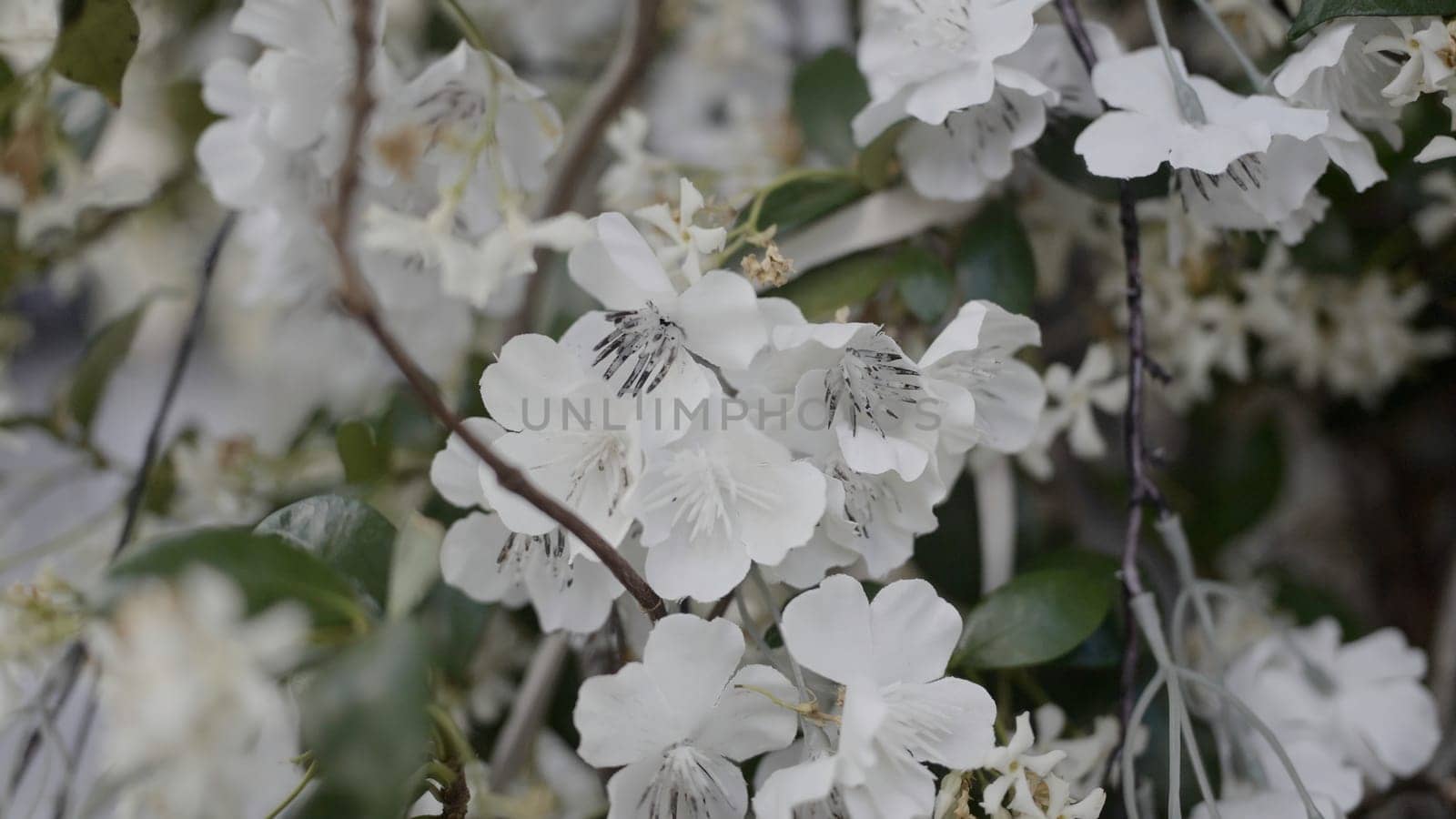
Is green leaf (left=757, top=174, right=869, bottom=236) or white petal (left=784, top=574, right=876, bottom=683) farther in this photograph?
green leaf (left=757, top=174, right=869, bottom=236)

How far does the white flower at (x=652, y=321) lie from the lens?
17.6 inches

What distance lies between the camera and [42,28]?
67 centimetres

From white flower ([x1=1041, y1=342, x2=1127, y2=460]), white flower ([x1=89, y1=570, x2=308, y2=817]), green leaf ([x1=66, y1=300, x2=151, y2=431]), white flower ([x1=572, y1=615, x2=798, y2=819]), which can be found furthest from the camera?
green leaf ([x1=66, y1=300, x2=151, y2=431])

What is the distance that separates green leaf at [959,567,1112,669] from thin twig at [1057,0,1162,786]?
0.07 feet

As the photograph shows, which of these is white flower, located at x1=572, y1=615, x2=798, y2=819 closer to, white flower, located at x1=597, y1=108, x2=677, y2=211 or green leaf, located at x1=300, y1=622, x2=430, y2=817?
green leaf, located at x1=300, y1=622, x2=430, y2=817

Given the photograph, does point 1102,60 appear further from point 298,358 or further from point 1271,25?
point 298,358

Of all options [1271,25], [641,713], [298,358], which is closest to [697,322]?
[641,713]

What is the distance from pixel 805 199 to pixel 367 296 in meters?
0.35

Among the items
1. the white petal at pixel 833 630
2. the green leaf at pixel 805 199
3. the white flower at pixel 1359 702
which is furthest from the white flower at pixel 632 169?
the white flower at pixel 1359 702

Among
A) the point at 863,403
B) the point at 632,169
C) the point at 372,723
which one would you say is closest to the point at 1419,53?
the point at 863,403

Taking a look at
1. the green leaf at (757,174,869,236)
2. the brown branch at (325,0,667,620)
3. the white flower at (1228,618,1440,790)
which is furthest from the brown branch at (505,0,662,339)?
the white flower at (1228,618,1440,790)

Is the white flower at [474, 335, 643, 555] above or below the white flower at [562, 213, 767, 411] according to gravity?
below

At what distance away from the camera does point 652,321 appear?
474mm

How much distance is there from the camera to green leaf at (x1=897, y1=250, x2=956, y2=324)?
588 mm
